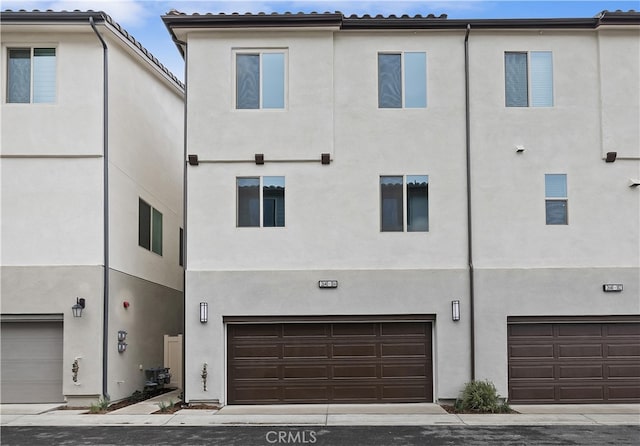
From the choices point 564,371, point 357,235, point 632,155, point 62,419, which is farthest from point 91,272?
point 632,155

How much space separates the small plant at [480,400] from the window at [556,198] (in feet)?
12.7

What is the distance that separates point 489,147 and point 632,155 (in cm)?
315

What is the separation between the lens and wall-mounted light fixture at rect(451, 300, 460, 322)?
1534 cm

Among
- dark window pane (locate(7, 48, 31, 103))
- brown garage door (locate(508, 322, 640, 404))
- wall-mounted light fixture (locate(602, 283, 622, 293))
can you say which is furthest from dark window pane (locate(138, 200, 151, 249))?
wall-mounted light fixture (locate(602, 283, 622, 293))

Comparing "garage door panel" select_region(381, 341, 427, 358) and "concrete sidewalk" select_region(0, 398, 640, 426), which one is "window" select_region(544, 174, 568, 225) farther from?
"concrete sidewalk" select_region(0, 398, 640, 426)

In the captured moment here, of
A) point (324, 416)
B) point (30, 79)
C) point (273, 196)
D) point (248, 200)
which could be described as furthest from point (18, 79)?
point (324, 416)

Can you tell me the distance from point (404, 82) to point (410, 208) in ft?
9.39

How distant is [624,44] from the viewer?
15.9m

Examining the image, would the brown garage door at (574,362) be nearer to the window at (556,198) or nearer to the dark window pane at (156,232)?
the window at (556,198)

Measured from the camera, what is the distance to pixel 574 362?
51.0ft

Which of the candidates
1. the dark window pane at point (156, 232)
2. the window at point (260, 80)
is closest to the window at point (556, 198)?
the window at point (260, 80)

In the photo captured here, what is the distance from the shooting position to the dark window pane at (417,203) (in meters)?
15.7

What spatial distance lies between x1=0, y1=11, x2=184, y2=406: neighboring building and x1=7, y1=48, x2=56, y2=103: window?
0.02 m

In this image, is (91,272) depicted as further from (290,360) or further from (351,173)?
(351,173)
